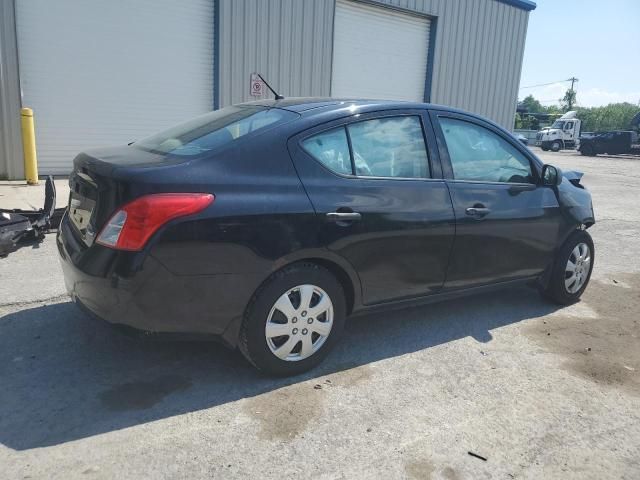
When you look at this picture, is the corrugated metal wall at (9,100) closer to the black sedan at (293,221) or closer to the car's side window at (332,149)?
the black sedan at (293,221)

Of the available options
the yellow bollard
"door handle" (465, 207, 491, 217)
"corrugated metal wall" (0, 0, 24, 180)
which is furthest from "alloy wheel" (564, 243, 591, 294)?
"corrugated metal wall" (0, 0, 24, 180)

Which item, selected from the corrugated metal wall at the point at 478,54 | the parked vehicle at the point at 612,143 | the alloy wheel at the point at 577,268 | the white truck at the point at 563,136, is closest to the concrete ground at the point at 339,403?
the alloy wheel at the point at 577,268

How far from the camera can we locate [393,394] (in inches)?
121

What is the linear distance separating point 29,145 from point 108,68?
2.13 metres

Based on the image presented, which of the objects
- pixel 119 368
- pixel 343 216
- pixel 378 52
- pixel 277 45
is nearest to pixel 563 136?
pixel 378 52

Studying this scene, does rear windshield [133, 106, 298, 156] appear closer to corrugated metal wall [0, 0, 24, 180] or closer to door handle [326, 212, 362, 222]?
door handle [326, 212, 362, 222]

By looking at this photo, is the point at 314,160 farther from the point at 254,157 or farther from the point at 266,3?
the point at 266,3

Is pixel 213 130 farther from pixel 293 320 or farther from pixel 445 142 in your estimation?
pixel 445 142

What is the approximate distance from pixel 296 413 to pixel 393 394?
59cm

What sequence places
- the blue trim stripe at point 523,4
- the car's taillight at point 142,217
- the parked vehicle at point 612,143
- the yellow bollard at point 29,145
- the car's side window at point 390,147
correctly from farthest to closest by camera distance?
the parked vehicle at point 612,143 → the blue trim stripe at point 523,4 → the yellow bollard at point 29,145 → the car's side window at point 390,147 → the car's taillight at point 142,217

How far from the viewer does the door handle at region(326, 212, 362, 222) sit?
3.08m

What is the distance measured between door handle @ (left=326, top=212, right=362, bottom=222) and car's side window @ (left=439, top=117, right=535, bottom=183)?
962mm

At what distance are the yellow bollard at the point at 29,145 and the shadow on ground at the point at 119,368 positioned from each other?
19.9 ft

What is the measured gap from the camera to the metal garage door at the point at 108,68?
377 inches
